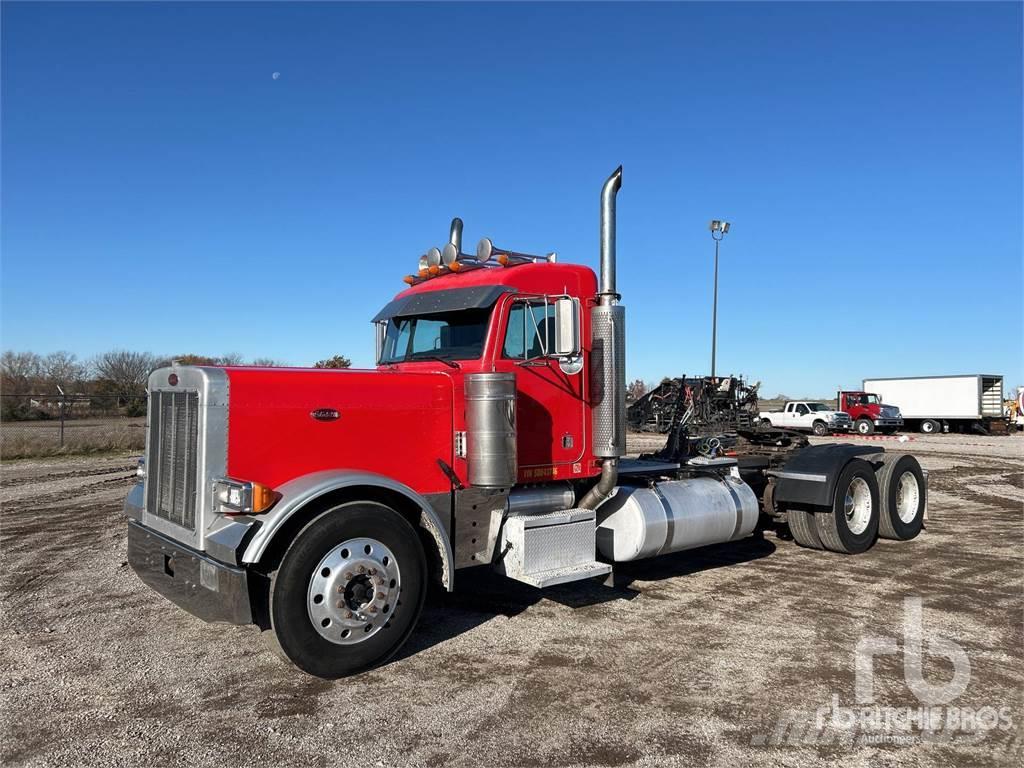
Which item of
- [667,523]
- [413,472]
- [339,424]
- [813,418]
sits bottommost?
[667,523]

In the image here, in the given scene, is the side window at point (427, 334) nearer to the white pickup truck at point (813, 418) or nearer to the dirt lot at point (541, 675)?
the dirt lot at point (541, 675)


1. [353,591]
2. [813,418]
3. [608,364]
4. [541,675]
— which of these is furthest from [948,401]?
[353,591]

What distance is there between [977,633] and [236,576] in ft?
17.9

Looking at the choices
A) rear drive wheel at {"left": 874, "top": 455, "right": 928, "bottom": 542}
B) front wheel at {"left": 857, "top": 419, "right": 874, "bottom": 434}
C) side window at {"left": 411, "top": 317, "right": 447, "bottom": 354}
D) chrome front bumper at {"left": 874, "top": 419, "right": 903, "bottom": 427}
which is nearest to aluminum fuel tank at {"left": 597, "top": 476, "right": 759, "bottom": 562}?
side window at {"left": 411, "top": 317, "right": 447, "bottom": 354}

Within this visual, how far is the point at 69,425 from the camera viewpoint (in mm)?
24609

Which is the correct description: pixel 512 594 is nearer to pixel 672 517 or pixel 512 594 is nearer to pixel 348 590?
pixel 672 517

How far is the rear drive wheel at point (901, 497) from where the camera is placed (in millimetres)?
9047

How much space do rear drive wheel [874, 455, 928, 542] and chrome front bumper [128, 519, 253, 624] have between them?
26.0ft

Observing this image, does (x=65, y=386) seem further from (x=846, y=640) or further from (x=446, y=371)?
(x=846, y=640)

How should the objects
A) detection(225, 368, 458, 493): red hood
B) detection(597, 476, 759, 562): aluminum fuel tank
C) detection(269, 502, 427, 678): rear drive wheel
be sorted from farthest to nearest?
detection(597, 476, 759, 562): aluminum fuel tank → detection(225, 368, 458, 493): red hood → detection(269, 502, 427, 678): rear drive wheel

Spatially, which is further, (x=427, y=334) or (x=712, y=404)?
(x=712, y=404)

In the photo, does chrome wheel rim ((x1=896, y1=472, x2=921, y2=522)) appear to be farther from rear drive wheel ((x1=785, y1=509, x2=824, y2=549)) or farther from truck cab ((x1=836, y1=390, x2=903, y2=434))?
truck cab ((x1=836, y1=390, x2=903, y2=434))

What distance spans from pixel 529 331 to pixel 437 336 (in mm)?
807

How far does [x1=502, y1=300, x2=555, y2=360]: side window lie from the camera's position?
5.80 meters
